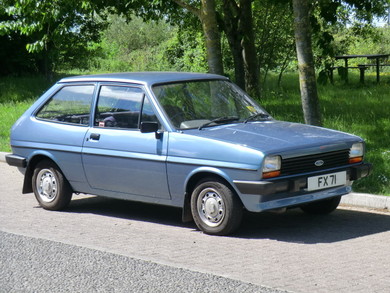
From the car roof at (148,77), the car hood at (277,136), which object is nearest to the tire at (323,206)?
the car hood at (277,136)

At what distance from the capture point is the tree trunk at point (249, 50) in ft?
62.7

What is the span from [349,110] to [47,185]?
324 inches

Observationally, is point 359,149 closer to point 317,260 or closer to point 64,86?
point 317,260

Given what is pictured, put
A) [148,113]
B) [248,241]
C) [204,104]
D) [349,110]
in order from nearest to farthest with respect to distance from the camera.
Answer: [248,241] → [148,113] → [204,104] → [349,110]

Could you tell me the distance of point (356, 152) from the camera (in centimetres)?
851

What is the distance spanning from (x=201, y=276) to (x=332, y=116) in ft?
31.3

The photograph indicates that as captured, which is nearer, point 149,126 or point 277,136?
point 277,136

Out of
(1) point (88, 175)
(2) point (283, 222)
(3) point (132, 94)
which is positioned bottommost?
(2) point (283, 222)

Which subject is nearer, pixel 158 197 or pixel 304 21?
pixel 158 197

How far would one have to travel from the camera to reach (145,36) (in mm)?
48312

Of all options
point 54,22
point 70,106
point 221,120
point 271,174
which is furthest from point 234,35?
point 271,174

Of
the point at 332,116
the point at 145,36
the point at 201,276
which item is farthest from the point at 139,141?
the point at 145,36

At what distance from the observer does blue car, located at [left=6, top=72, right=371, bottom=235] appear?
7.87m

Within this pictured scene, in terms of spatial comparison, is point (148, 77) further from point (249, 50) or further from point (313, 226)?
point (249, 50)
